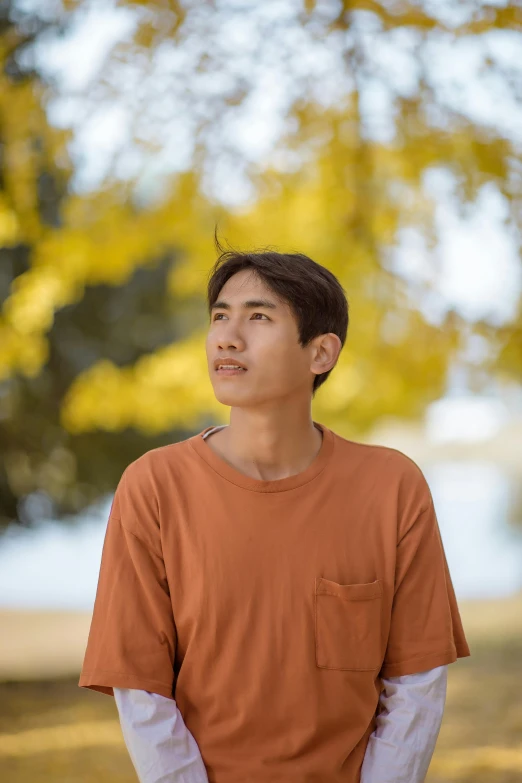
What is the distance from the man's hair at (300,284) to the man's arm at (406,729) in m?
0.56

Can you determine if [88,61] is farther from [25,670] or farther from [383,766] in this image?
[383,766]

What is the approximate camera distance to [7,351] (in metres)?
4.32

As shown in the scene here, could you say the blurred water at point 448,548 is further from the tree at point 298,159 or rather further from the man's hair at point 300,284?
the man's hair at point 300,284

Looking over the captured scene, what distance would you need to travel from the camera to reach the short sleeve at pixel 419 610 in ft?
4.65

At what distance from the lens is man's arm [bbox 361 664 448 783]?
1.36m

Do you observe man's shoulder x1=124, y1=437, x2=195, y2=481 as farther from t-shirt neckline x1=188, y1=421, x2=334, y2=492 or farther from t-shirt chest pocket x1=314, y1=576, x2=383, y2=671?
t-shirt chest pocket x1=314, y1=576, x2=383, y2=671

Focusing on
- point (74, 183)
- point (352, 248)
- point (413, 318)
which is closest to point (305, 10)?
point (352, 248)

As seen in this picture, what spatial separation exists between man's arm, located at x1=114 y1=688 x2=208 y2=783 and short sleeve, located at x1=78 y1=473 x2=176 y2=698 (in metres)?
0.02

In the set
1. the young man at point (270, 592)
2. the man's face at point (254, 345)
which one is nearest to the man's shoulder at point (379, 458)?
the young man at point (270, 592)

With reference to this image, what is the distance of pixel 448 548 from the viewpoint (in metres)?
11.7

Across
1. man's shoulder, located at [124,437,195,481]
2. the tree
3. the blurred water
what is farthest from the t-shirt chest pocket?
the blurred water

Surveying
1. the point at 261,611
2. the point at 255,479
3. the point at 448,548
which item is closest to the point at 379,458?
the point at 255,479

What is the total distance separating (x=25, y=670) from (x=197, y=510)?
3.48 meters

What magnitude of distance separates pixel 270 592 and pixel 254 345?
368 mm
